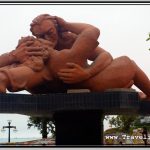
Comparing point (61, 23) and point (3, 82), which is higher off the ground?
point (61, 23)

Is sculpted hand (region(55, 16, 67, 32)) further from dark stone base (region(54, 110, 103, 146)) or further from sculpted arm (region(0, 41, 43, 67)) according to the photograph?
dark stone base (region(54, 110, 103, 146))

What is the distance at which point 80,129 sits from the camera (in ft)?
39.4

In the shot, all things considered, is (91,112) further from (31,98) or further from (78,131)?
(31,98)

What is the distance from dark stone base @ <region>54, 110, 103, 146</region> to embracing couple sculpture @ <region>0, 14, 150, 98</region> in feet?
3.15

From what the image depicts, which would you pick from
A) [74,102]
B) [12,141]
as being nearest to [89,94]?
[74,102]

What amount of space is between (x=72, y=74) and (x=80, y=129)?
1714 mm

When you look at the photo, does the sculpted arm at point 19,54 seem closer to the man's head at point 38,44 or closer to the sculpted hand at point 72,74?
the man's head at point 38,44

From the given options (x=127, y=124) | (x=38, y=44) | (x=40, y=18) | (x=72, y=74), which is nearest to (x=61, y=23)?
(x=40, y=18)

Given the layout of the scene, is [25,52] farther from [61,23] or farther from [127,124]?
[127,124]

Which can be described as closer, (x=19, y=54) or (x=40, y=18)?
(x=19, y=54)

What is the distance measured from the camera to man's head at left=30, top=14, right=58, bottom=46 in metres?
12.9

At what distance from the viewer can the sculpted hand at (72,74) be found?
12445 mm

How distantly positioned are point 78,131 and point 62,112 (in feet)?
2.57

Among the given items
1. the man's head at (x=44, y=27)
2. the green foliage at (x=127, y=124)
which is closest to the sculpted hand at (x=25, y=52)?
the man's head at (x=44, y=27)
